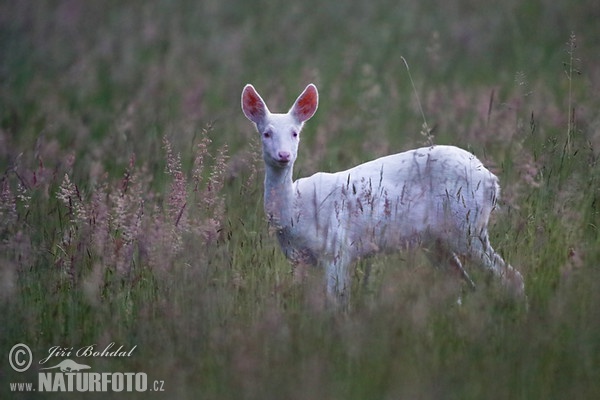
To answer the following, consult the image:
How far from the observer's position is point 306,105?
23.2ft

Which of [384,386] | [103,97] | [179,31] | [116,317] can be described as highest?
[179,31]

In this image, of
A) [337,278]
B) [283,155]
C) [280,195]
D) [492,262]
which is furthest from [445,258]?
[283,155]

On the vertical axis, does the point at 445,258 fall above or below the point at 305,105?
below

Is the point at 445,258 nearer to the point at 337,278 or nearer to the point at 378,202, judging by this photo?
the point at 378,202

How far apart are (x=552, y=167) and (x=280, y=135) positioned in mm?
2169

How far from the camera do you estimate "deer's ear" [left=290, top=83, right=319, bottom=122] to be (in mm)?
7062

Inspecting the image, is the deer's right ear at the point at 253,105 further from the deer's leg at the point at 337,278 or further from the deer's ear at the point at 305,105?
the deer's leg at the point at 337,278

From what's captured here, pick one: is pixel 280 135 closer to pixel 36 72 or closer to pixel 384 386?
pixel 384 386

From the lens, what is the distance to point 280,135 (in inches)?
265

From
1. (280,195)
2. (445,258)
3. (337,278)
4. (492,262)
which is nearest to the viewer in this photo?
(337,278)

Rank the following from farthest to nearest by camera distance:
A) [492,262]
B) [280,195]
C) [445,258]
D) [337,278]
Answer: [445,258] < [280,195] < [492,262] < [337,278]

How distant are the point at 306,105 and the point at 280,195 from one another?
639 mm

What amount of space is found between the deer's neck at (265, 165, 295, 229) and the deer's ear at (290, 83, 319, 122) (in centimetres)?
40

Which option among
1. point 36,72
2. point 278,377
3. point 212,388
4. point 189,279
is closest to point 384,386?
point 278,377
